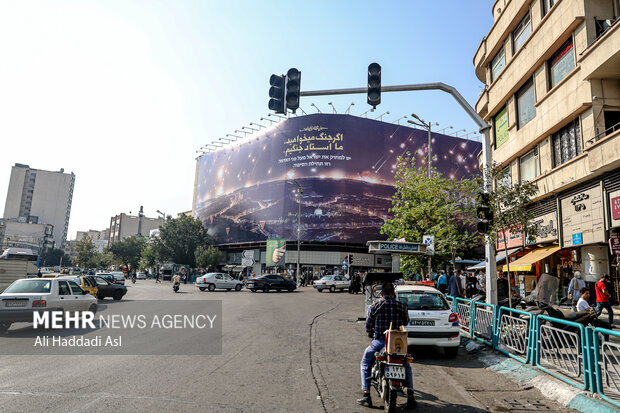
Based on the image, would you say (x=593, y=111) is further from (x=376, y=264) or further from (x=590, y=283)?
(x=376, y=264)

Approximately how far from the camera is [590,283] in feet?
50.7

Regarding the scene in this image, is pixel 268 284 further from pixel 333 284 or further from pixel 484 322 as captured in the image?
pixel 484 322

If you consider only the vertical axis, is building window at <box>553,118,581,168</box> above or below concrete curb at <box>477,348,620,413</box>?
above

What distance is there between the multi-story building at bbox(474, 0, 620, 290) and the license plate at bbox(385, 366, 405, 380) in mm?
11025

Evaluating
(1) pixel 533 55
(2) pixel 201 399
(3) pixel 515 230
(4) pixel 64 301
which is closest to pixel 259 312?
(4) pixel 64 301

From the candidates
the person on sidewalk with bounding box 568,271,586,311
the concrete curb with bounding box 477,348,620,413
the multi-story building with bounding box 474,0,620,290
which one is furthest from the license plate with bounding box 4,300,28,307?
the person on sidewalk with bounding box 568,271,586,311

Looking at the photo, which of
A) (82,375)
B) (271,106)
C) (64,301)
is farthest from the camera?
(64,301)

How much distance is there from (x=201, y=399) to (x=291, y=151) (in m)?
56.3

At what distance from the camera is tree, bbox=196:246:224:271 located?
63000mm

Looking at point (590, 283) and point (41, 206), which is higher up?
point (41, 206)

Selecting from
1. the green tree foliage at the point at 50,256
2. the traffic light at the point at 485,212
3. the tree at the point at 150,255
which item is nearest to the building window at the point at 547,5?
→ the traffic light at the point at 485,212

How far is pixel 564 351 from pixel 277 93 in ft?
22.7

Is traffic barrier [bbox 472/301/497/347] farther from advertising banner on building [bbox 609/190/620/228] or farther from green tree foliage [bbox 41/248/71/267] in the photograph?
green tree foliage [bbox 41/248/71/267]

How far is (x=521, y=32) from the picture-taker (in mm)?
20062
